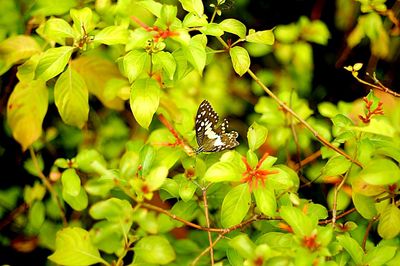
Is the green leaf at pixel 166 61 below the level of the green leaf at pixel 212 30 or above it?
below

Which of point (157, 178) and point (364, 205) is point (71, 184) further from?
point (364, 205)

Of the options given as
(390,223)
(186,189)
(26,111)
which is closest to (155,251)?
(186,189)

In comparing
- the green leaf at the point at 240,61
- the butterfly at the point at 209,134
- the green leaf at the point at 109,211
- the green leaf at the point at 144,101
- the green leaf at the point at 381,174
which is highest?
the green leaf at the point at 240,61

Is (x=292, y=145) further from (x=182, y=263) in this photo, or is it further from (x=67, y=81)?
(x=67, y=81)

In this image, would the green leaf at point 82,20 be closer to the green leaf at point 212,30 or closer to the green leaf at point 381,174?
the green leaf at point 212,30

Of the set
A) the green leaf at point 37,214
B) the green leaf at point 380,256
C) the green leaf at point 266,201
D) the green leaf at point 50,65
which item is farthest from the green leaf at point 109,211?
the green leaf at point 37,214
